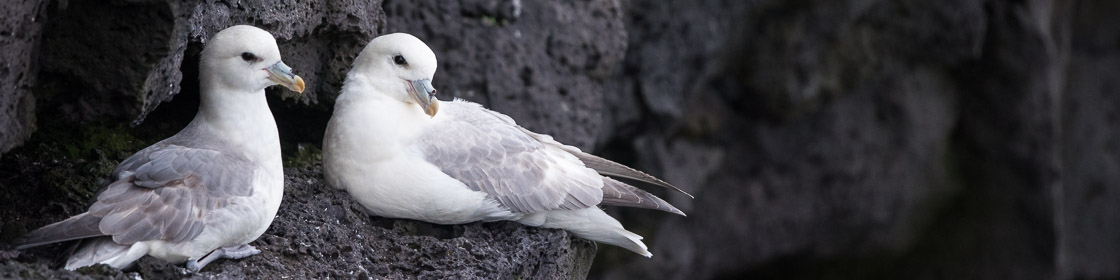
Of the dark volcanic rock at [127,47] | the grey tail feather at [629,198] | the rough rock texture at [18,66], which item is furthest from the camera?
the grey tail feather at [629,198]

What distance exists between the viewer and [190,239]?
286 centimetres

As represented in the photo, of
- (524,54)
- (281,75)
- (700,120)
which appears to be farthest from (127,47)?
(700,120)

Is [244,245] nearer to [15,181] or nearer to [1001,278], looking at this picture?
[15,181]

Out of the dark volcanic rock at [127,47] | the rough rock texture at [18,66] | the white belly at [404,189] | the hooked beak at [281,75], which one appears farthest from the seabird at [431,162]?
the rough rock texture at [18,66]

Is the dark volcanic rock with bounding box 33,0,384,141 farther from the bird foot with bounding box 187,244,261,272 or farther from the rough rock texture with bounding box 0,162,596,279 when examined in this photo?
the bird foot with bounding box 187,244,261,272

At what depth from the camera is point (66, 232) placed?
2678mm

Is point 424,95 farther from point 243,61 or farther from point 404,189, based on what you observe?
point 243,61

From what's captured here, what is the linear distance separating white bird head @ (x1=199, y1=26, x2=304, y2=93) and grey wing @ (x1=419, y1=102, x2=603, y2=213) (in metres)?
0.56

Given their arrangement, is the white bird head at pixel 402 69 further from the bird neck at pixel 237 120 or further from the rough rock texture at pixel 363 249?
the bird neck at pixel 237 120

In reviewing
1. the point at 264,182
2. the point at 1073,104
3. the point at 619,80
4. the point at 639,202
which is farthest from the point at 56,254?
the point at 1073,104

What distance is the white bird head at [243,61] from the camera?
120 inches

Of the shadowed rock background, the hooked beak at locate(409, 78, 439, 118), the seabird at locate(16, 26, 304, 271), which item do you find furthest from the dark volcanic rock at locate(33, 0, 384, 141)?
the hooked beak at locate(409, 78, 439, 118)

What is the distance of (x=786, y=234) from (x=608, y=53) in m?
2.76

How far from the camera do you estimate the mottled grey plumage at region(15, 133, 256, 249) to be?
271 centimetres
